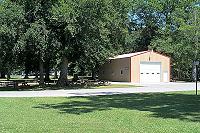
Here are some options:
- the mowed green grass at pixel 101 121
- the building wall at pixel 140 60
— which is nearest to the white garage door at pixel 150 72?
the building wall at pixel 140 60

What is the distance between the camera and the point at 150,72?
5694 centimetres

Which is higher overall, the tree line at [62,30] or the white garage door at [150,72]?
the tree line at [62,30]

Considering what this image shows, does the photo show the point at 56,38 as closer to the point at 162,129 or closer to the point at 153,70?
the point at 153,70

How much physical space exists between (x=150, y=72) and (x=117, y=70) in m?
5.99

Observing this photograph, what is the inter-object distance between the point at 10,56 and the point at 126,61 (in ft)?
74.2

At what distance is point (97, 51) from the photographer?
42.1 metres

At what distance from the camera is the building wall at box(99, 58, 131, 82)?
188 ft

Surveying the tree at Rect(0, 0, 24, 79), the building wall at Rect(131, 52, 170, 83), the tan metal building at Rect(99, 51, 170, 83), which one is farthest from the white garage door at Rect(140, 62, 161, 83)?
the tree at Rect(0, 0, 24, 79)

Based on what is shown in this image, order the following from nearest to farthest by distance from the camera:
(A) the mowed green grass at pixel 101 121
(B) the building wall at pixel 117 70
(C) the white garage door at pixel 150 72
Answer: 1. (A) the mowed green grass at pixel 101 121
2. (C) the white garage door at pixel 150 72
3. (B) the building wall at pixel 117 70

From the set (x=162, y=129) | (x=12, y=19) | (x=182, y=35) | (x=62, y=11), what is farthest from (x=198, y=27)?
(x=162, y=129)

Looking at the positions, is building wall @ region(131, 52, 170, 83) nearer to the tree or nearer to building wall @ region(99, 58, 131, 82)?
building wall @ region(99, 58, 131, 82)

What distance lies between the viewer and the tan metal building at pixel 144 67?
5584cm

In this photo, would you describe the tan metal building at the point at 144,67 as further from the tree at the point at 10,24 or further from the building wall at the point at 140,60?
the tree at the point at 10,24

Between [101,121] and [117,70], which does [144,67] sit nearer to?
[117,70]
